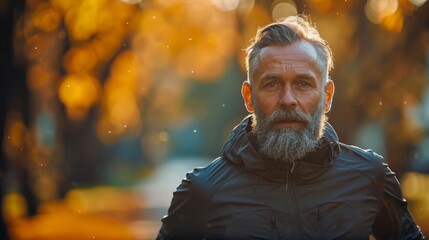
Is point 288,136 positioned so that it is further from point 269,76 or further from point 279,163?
point 269,76

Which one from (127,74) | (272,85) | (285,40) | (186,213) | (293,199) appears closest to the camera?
(293,199)

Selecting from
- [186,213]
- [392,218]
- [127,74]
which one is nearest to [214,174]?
[186,213]

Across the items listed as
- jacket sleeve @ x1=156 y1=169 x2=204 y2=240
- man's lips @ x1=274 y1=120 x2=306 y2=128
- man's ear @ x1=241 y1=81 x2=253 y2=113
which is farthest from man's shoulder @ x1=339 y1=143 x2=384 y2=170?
jacket sleeve @ x1=156 y1=169 x2=204 y2=240

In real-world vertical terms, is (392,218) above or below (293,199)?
below

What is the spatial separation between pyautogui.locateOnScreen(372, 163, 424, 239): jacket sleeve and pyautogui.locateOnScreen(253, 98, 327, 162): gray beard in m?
0.45

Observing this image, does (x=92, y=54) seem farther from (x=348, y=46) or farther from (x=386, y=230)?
(x=386, y=230)

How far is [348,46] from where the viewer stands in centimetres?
1596

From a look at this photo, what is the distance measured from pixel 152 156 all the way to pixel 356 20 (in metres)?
52.5

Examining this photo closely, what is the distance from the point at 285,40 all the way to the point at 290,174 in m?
0.66

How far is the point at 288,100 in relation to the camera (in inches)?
156

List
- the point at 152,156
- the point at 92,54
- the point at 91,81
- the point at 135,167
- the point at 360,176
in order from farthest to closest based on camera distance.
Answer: the point at 152,156, the point at 135,167, the point at 91,81, the point at 92,54, the point at 360,176

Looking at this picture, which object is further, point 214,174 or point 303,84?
point 214,174

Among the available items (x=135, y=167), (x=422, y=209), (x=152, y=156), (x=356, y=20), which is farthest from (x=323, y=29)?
(x=152, y=156)

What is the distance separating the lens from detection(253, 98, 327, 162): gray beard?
13.2 feet
